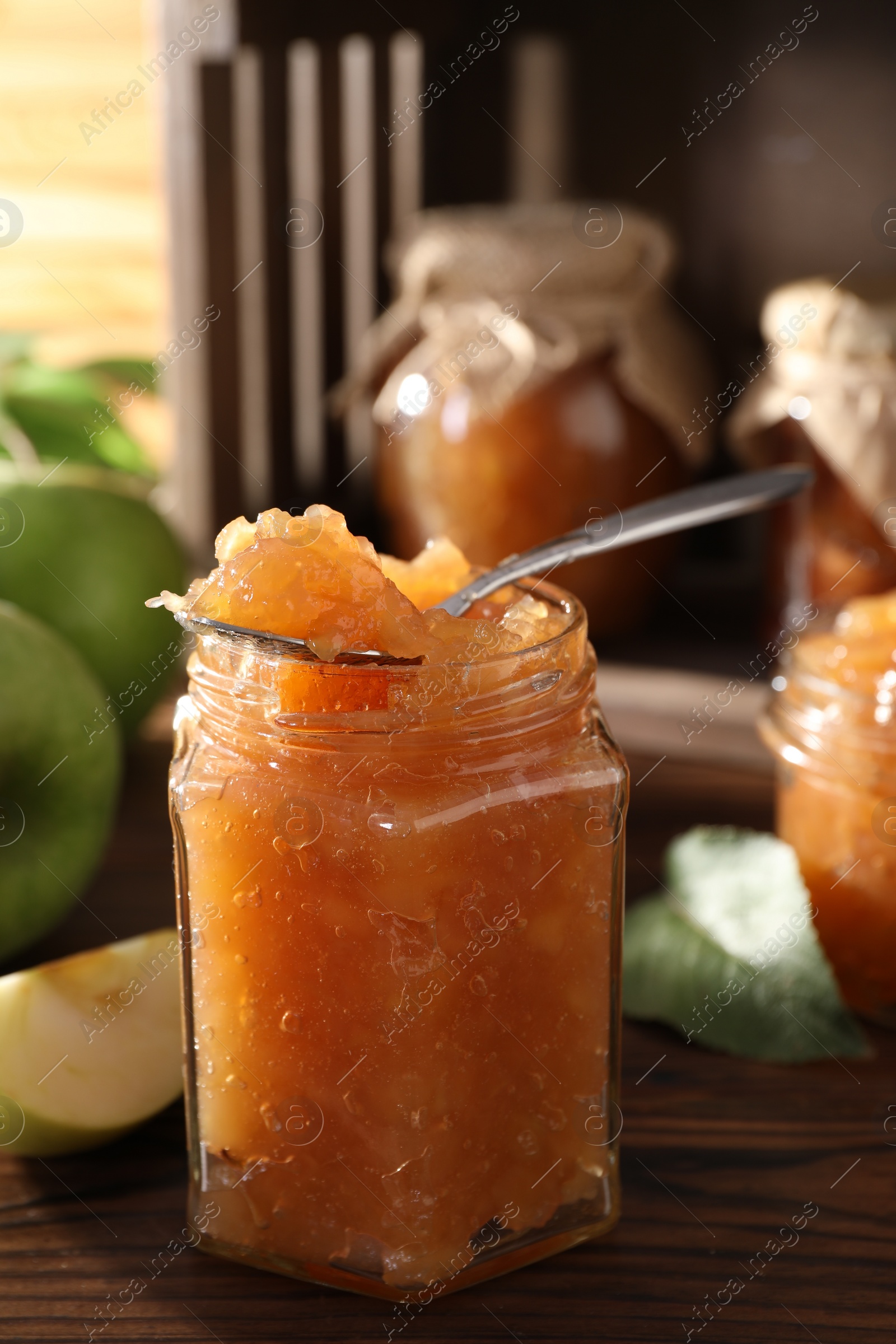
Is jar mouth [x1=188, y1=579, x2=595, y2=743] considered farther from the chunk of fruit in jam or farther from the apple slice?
the apple slice

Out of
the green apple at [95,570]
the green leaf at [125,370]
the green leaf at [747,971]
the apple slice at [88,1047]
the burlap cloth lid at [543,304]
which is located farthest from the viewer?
the green leaf at [125,370]

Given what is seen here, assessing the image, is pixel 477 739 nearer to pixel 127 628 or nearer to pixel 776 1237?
pixel 776 1237

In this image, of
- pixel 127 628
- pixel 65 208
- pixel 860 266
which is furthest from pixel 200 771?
pixel 65 208

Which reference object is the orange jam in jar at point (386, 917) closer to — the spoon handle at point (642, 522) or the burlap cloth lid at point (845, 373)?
the spoon handle at point (642, 522)

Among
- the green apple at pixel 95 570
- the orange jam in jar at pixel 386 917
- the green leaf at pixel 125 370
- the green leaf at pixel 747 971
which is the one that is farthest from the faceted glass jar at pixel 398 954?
the green leaf at pixel 125 370

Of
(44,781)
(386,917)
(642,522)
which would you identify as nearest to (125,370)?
(44,781)

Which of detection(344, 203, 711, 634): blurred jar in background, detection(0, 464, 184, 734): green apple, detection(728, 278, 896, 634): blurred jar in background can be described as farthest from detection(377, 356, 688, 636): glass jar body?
detection(0, 464, 184, 734): green apple

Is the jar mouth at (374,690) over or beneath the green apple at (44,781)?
over
